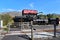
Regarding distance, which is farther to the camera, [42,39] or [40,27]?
[40,27]

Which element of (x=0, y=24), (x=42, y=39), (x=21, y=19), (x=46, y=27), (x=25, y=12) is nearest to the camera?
(x=42, y=39)

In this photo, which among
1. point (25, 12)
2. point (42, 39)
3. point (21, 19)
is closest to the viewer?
point (42, 39)

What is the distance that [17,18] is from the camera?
6475 centimetres

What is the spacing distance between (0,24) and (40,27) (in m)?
10.1

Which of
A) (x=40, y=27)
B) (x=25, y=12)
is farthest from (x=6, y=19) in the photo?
(x=40, y=27)

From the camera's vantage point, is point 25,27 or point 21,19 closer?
point 25,27

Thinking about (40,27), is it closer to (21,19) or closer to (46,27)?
(46,27)

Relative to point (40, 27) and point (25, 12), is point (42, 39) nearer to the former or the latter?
point (40, 27)

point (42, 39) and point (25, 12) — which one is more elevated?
point (25, 12)

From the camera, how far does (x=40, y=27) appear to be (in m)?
38.4

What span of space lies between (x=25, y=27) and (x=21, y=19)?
24.0m

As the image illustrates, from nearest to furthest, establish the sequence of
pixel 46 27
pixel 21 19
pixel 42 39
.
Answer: pixel 42 39
pixel 46 27
pixel 21 19

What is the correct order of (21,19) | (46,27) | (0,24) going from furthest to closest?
(21,19) → (0,24) → (46,27)

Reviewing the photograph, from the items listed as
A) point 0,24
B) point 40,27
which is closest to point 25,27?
point 40,27
